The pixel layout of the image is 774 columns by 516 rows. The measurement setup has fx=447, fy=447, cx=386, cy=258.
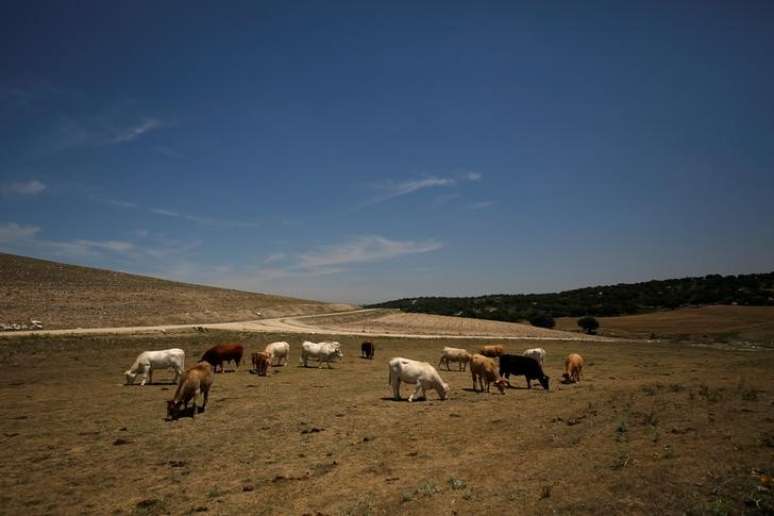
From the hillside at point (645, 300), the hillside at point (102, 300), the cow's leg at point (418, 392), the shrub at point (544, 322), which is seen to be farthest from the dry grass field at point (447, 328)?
the cow's leg at point (418, 392)

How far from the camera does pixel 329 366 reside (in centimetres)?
2762

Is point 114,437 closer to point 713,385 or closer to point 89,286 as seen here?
point 713,385

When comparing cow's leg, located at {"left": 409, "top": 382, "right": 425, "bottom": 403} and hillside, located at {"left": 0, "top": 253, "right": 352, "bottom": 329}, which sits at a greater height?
hillside, located at {"left": 0, "top": 253, "right": 352, "bottom": 329}

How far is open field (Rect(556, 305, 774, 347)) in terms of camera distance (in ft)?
184

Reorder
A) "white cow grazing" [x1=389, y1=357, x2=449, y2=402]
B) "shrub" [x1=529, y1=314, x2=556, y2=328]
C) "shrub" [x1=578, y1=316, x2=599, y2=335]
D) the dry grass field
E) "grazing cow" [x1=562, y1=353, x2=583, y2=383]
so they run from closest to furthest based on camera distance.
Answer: "white cow grazing" [x1=389, y1=357, x2=449, y2=402]
"grazing cow" [x1=562, y1=353, x2=583, y2=383]
the dry grass field
"shrub" [x1=578, y1=316, x2=599, y2=335]
"shrub" [x1=529, y1=314, x2=556, y2=328]

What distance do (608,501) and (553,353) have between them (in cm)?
3602

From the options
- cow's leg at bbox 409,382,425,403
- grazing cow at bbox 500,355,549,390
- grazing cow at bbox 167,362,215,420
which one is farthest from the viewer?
grazing cow at bbox 500,355,549,390

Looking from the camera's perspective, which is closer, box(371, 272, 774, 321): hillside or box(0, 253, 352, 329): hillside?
box(0, 253, 352, 329): hillside

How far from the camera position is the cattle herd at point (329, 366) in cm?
1473

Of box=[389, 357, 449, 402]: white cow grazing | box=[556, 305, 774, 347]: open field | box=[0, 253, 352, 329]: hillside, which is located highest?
box=[0, 253, 352, 329]: hillside

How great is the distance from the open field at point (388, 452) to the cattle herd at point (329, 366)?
80cm

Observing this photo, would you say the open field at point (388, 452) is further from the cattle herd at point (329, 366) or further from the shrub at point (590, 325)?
the shrub at point (590, 325)

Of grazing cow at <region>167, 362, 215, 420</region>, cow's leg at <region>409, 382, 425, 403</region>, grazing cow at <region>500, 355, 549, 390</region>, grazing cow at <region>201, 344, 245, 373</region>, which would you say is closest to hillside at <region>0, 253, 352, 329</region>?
grazing cow at <region>201, 344, 245, 373</region>

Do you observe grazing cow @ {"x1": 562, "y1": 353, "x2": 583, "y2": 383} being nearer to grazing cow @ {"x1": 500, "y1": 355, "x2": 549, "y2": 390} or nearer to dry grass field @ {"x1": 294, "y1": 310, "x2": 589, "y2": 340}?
grazing cow @ {"x1": 500, "y1": 355, "x2": 549, "y2": 390}
